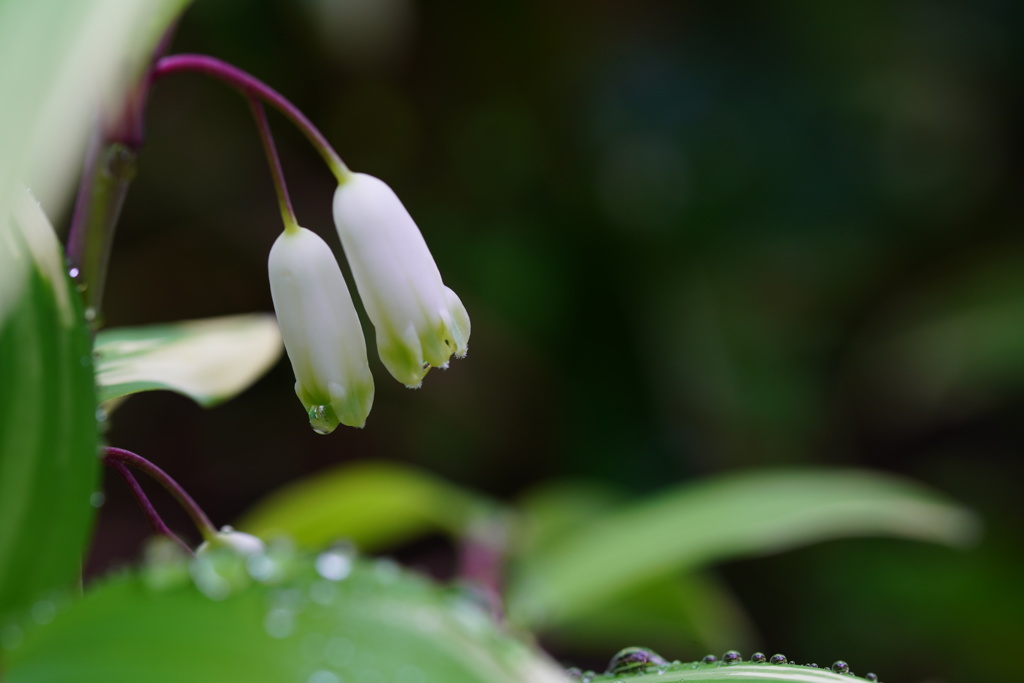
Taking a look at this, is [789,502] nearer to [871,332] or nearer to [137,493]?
[137,493]

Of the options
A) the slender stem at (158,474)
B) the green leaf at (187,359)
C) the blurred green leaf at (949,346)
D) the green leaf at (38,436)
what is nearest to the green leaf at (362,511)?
the green leaf at (187,359)

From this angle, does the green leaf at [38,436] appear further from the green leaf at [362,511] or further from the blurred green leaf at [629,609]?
the blurred green leaf at [629,609]

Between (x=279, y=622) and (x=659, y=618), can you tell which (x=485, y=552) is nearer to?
(x=659, y=618)

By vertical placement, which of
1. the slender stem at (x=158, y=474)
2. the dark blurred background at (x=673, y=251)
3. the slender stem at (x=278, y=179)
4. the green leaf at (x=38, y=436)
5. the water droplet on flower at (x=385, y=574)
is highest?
the dark blurred background at (x=673, y=251)

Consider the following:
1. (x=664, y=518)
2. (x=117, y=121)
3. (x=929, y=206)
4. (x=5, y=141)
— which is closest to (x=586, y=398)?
(x=929, y=206)

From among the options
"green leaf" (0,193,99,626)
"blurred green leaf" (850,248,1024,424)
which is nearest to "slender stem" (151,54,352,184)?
"green leaf" (0,193,99,626)

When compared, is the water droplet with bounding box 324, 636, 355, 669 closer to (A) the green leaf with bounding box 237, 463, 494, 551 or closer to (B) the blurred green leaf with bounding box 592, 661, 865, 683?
(B) the blurred green leaf with bounding box 592, 661, 865, 683
